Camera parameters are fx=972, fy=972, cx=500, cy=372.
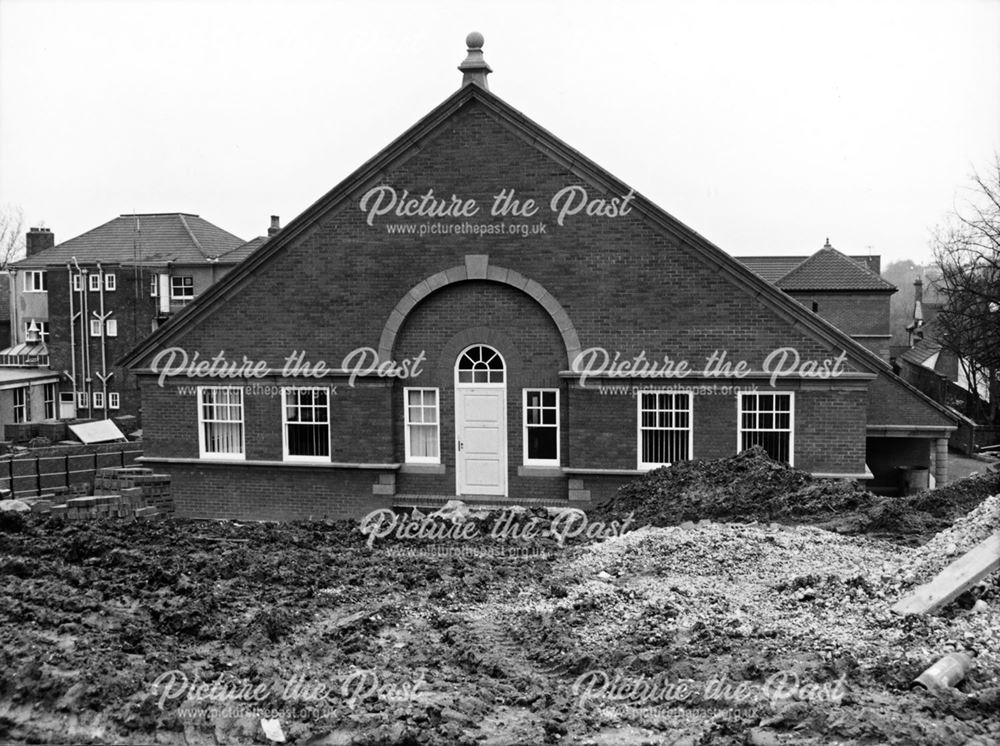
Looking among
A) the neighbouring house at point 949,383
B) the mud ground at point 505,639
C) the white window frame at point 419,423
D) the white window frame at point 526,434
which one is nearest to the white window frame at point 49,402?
the white window frame at point 419,423

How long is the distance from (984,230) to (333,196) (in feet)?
107

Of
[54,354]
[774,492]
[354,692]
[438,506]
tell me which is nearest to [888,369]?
[774,492]

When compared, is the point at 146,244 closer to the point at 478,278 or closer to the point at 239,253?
the point at 239,253

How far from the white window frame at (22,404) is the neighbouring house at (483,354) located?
100 ft

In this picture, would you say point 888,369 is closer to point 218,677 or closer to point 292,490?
point 292,490

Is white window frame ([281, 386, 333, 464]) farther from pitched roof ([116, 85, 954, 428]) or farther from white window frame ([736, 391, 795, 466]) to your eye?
white window frame ([736, 391, 795, 466])

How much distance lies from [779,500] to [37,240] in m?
53.6

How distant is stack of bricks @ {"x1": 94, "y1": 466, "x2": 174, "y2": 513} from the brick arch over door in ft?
19.5

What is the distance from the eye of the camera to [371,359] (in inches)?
830

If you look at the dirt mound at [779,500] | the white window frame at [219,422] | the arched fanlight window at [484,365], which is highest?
the arched fanlight window at [484,365]

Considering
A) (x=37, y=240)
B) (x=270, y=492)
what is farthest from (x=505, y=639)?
(x=37, y=240)

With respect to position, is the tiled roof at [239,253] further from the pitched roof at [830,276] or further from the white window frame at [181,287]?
the pitched roof at [830,276]

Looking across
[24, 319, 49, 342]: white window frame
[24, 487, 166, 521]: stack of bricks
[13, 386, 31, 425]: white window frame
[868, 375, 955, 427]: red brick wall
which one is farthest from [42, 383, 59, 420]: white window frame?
[868, 375, 955, 427]: red brick wall

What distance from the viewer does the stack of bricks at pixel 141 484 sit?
21203mm
